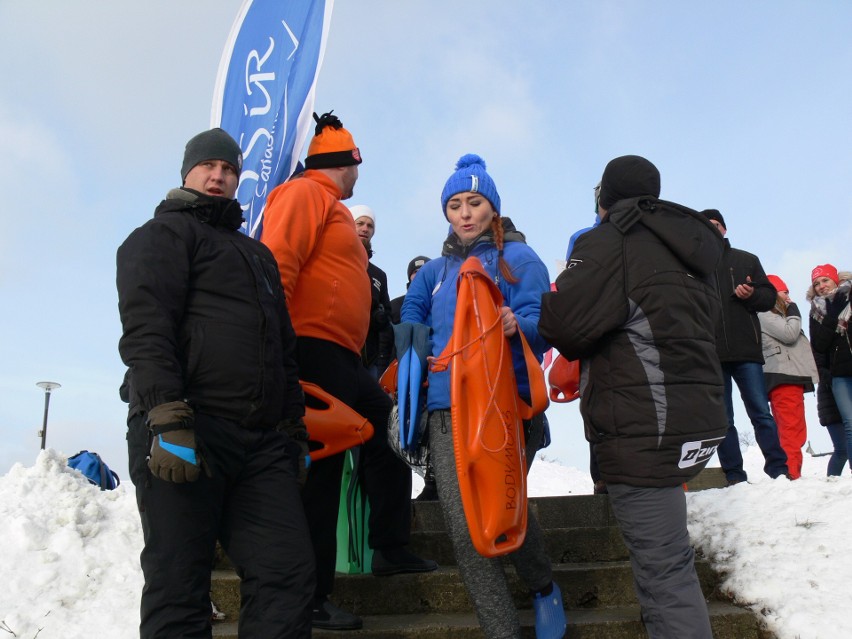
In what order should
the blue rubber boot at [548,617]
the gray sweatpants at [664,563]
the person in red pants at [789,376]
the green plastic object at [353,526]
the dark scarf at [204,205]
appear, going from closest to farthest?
the gray sweatpants at [664,563] → the dark scarf at [204,205] → the blue rubber boot at [548,617] → the green plastic object at [353,526] → the person in red pants at [789,376]

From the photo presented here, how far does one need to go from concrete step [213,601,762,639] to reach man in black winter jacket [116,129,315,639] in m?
1.03

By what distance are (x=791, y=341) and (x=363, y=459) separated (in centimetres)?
444

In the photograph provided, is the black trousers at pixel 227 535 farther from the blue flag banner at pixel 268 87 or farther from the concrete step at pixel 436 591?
the blue flag banner at pixel 268 87

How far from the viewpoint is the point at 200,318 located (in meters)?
2.49

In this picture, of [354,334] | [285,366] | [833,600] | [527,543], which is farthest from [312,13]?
[833,600]

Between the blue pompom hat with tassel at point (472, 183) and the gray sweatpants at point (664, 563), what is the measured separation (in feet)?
4.73

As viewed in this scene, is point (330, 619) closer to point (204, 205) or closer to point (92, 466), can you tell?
point (204, 205)

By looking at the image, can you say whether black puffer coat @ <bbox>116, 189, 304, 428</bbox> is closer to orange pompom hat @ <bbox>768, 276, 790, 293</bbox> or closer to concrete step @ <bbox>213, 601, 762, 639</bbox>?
concrete step @ <bbox>213, 601, 762, 639</bbox>

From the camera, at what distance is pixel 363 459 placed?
383 centimetres

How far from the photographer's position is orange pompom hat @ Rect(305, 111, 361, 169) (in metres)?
3.74

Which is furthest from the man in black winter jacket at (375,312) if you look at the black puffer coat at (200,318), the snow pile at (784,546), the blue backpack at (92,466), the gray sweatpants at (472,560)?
the blue backpack at (92,466)

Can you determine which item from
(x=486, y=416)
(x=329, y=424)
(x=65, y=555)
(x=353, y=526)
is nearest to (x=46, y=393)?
(x=65, y=555)

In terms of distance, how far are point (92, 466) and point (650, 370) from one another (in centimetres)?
507

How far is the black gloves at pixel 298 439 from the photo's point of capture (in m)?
2.70
